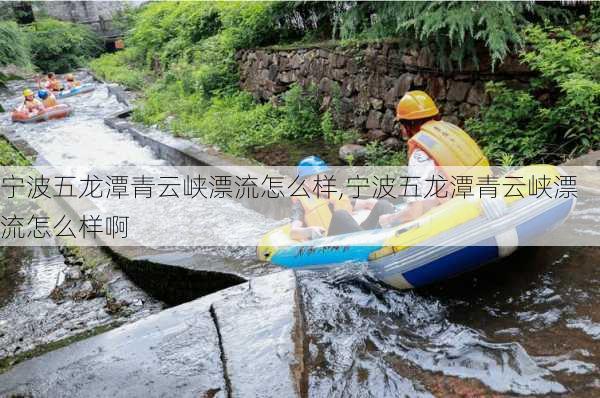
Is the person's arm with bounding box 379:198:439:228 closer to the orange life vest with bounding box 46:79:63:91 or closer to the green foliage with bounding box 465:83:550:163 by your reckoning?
the green foliage with bounding box 465:83:550:163

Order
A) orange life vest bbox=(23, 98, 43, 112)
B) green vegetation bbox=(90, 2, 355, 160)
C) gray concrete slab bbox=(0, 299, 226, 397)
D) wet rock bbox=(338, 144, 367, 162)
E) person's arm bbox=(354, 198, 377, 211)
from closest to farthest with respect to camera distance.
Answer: gray concrete slab bbox=(0, 299, 226, 397) → person's arm bbox=(354, 198, 377, 211) → wet rock bbox=(338, 144, 367, 162) → green vegetation bbox=(90, 2, 355, 160) → orange life vest bbox=(23, 98, 43, 112)

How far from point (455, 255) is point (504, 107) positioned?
2726mm

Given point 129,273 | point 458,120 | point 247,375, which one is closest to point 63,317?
point 129,273

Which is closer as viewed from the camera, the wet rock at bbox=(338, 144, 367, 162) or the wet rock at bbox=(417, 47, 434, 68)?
the wet rock at bbox=(417, 47, 434, 68)

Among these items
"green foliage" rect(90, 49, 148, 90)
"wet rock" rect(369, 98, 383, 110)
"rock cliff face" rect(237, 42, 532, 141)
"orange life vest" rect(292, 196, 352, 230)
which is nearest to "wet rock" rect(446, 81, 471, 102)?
"rock cliff face" rect(237, 42, 532, 141)

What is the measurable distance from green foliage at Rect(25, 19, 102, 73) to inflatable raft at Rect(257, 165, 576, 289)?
27091 mm

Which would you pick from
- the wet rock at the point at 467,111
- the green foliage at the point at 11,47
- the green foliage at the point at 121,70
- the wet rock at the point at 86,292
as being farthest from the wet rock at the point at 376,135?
the green foliage at the point at 121,70

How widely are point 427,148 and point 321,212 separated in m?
1.21

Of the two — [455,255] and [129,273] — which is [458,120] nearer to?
[455,255]

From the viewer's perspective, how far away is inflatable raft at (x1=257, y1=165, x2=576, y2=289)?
3.30 meters

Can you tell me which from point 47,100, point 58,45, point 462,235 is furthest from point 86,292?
point 58,45

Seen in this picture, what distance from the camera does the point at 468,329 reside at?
10.4ft

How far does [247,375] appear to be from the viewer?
2.72 meters

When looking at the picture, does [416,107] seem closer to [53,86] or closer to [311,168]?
[311,168]
